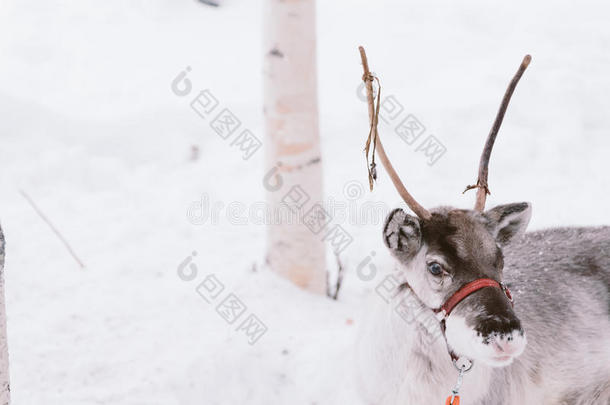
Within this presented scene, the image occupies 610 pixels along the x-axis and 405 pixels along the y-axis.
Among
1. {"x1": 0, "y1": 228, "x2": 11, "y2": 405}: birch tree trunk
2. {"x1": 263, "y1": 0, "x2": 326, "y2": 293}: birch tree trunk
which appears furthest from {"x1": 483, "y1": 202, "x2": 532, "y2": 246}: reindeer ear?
{"x1": 0, "y1": 228, "x2": 11, "y2": 405}: birch tree trunk

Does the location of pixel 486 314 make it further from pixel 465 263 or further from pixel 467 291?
pixel 465 263

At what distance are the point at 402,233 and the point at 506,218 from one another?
1.82 feet

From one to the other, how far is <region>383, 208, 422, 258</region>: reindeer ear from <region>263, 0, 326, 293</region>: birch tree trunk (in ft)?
6.54

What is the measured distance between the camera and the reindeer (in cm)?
256

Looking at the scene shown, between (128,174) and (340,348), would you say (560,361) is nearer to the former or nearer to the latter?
(340,348)

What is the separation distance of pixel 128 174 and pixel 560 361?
17.3 feet

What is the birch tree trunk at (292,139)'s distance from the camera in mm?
4426

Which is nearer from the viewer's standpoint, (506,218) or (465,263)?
(465,263)

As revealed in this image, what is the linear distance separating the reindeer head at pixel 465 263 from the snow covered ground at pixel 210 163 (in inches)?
28.6

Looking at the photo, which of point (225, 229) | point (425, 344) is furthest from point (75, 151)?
point (425, 344)

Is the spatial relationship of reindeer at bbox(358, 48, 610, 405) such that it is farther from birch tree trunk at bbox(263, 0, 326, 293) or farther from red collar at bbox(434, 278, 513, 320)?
birch tree trunk at bbox(263, 0, 326, 293)

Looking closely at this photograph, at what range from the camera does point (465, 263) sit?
8.57 ft

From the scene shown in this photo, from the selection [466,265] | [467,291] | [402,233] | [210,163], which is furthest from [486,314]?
[210,163]

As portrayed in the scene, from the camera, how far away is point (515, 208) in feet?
9.33
